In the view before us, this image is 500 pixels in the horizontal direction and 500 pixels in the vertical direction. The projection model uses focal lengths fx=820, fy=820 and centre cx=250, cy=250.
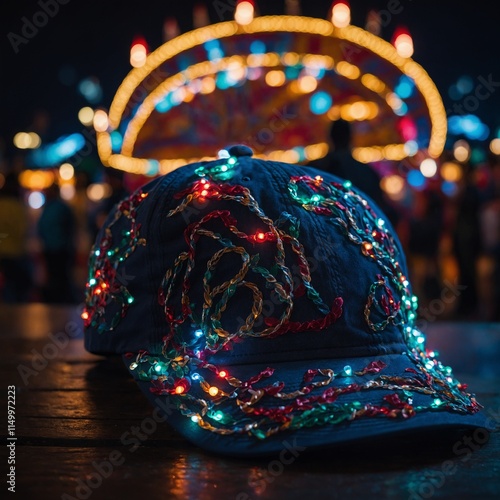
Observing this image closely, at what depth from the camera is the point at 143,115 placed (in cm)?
1507

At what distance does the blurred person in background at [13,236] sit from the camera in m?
6.55

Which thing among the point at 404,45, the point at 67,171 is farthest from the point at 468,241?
the point at 67,171

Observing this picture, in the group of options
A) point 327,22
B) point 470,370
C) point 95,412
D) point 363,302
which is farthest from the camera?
point 327,22

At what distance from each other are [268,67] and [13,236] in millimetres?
9017

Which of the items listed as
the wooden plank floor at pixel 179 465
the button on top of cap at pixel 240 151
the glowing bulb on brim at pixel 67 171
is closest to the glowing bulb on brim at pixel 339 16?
the glowing bulb on brim at pixel 67 171

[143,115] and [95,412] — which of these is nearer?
[95,412]

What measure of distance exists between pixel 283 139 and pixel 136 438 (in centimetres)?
1426

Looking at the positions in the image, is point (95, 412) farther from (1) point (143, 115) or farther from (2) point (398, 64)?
(1) point (143, 115)

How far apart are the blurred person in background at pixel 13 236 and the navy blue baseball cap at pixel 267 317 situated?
4975 millimetres

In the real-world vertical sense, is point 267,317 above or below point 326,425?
above

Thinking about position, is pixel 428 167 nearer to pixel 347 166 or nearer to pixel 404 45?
pixel 404 45

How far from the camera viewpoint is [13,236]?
6594 mm

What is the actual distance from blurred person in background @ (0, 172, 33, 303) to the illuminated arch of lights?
24.3 ft

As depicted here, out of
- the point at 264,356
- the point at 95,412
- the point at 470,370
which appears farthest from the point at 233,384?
the point at 470,370
